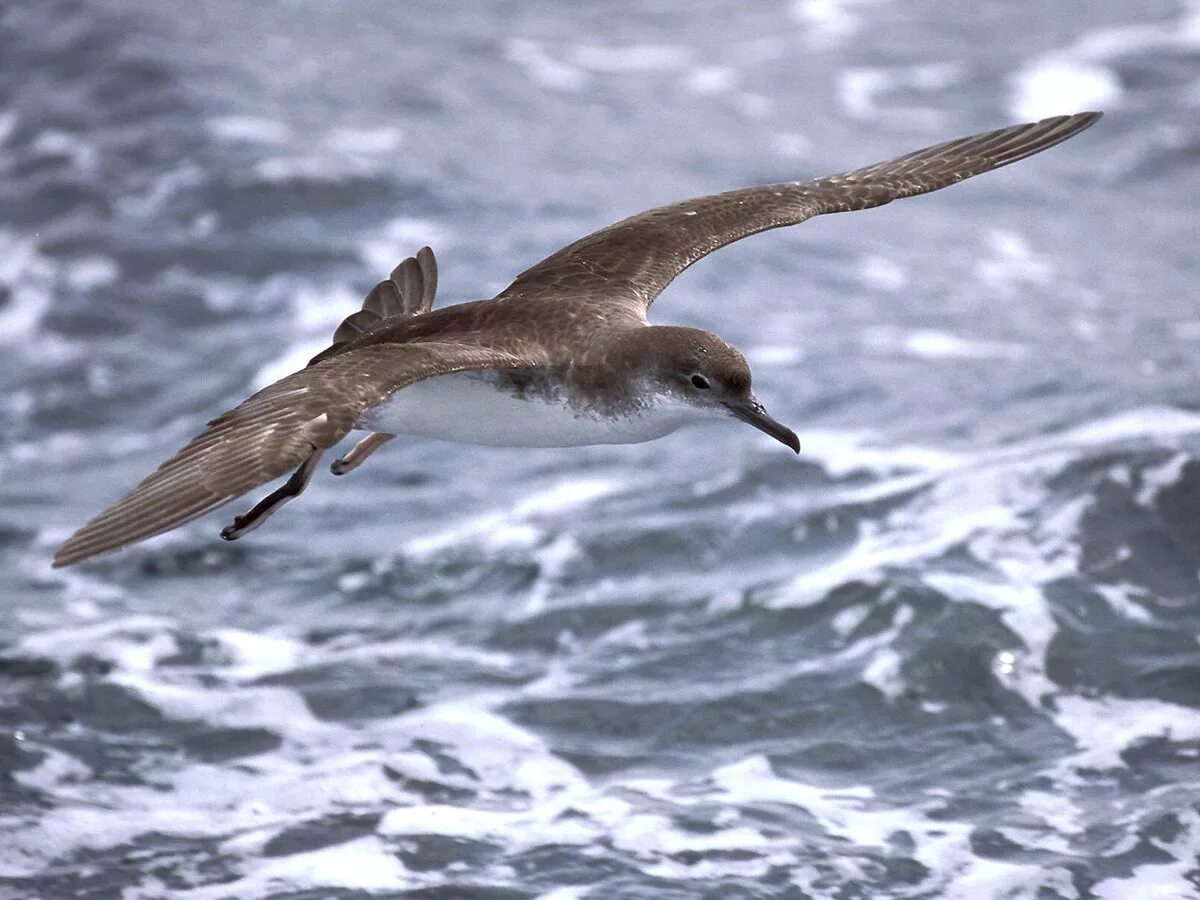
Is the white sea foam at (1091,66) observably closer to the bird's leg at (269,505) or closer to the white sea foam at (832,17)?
the white sea foam at (832,17)

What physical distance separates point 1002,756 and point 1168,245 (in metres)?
7.13

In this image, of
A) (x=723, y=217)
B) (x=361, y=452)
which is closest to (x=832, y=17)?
(x=723, y=217)

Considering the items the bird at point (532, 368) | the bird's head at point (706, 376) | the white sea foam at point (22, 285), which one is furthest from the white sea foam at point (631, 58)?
the bird's head at point (706, 376)

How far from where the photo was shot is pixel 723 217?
341 inches

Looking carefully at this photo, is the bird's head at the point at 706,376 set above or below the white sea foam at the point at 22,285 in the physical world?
below

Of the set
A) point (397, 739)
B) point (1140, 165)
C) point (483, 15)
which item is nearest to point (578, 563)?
point (397, 739)

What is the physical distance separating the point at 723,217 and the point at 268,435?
2932mm

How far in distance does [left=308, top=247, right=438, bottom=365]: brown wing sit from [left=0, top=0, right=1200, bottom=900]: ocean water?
2074mm

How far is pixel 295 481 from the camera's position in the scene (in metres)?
7.71

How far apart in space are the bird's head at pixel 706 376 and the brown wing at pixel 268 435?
0.55 m

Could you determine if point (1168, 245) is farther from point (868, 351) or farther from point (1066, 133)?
point (1066, 133)

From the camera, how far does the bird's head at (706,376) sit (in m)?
7.14

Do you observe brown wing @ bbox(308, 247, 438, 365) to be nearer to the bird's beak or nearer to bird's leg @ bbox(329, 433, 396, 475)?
bird's leg @ bbox(329, 433, 396, 475)

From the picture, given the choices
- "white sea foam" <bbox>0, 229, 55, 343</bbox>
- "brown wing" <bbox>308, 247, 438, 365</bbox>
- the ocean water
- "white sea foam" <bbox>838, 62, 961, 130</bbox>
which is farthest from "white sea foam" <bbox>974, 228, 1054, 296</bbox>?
"white sea foam" <bbox>0, 229, 55, 343</bbox>
